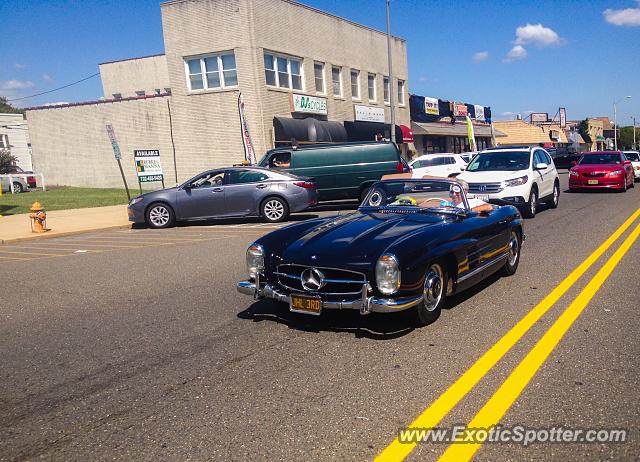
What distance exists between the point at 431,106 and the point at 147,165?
2719cm

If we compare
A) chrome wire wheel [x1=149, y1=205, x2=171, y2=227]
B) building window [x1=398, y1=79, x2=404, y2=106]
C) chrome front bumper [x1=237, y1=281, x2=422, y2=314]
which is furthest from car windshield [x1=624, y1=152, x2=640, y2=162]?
chrome front bumper [x1=237, y1=281, x2=422, y2=314]

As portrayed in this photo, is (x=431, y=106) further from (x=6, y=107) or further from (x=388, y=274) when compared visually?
(x=6, y=107)

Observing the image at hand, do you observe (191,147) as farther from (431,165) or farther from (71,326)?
(71,326)

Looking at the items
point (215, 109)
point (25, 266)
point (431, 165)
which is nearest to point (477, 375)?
point (25, 266)

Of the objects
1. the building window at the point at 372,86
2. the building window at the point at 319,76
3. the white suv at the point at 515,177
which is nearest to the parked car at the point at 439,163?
the white suv at the point at 515,177

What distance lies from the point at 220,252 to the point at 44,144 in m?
25.4

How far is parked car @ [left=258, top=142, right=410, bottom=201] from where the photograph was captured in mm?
16203

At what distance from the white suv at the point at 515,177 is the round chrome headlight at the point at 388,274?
8177 mm

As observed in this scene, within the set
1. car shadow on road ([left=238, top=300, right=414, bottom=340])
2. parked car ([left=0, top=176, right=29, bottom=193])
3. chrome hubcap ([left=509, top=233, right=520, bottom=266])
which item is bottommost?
car shadow on road ([left=238, top=300, right=414, bottom=340])

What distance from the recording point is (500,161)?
1386 cm

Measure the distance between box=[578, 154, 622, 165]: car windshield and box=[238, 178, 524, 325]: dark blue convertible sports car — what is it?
16.0 meters

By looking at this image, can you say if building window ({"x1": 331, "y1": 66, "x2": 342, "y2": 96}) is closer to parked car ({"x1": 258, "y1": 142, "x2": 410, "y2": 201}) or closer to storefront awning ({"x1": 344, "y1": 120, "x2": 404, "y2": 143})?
storefront awning ({"x1": 344, "y1": 120, "x2": 404, "y2": 143})

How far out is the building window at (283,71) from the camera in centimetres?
2597

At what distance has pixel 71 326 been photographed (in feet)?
18.7
